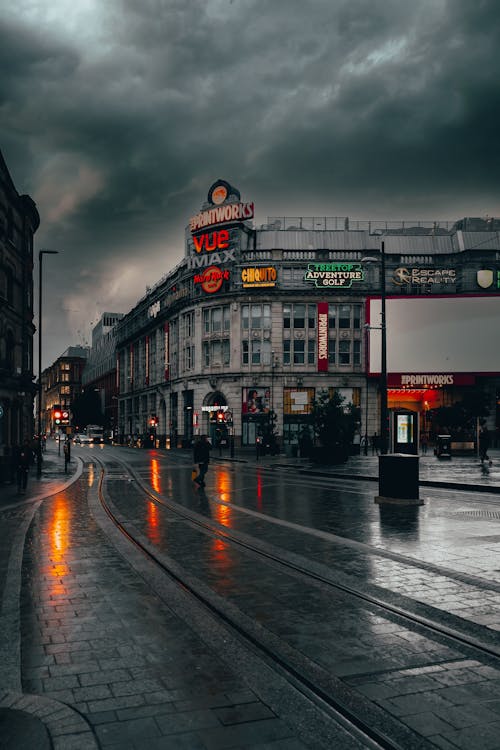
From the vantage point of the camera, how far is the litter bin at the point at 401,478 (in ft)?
54.0

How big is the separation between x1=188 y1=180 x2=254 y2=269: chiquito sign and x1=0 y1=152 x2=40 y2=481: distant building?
25.6 metres

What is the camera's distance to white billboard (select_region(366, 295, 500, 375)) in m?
60.3

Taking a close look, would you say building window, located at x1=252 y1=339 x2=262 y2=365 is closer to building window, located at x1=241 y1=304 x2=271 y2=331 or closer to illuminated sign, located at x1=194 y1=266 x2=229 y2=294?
building window, located at x1=241 y1=304 x2=271 y2=331

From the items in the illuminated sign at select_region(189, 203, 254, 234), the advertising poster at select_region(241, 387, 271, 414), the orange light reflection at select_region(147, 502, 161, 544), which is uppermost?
the illuminated sign at select_region(189, 203, 254, 234)

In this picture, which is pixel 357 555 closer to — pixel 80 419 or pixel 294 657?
pixel 294 657

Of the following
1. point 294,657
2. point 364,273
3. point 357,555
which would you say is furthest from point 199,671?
point 364,273

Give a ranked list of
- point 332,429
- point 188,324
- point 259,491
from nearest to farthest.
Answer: point 259,491
point 332,429
point 188,324

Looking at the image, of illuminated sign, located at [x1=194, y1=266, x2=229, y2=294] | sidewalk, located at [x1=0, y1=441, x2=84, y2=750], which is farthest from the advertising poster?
sidewalk, located at [x1=0, y1=441, x2=84, y2=750]

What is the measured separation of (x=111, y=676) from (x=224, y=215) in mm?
61290

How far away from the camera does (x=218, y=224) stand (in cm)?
6412

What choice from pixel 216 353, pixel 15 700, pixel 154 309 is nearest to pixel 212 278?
pixel 216 353

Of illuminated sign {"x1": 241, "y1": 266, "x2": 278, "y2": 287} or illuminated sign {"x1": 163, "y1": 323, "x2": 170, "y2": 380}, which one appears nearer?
illuminated sign {"x1": 241, "y1": 266, "x2": 278, "y2": 287}

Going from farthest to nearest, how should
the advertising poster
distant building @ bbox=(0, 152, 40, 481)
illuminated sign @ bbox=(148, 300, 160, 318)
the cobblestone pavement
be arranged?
1. illuminated sign @ bbox=(148, 300, 160, 318)
2. the advertising poster
3. distant building @ bbox=(0, 152, 40, 481)
4. the cobblestone pavement

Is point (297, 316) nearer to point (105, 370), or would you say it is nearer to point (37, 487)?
point (37, 487)
